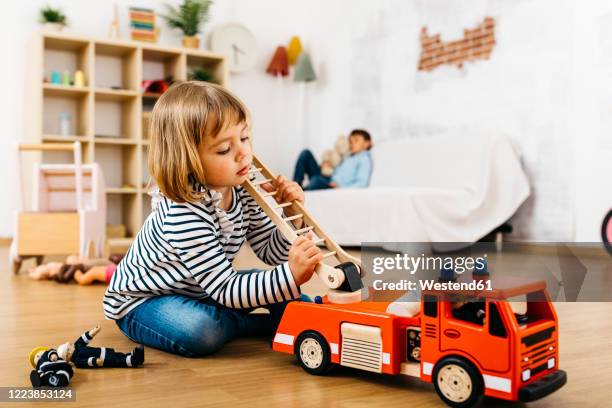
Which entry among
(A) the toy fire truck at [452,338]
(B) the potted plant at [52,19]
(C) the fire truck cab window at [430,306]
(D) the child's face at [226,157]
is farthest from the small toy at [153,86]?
(C) the fire truck cab window at [430,306]

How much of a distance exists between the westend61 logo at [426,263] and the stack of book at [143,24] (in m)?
3.81

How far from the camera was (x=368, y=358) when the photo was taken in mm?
965

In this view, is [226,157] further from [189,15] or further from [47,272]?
[189,15]

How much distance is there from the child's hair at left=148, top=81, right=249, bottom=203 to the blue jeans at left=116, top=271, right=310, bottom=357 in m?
0.20

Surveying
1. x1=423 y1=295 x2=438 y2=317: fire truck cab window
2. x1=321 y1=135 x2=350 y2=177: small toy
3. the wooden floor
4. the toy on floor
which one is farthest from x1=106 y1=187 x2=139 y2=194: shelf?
x1=423 y1=295 x2=438 y2=317: fire truck cab window

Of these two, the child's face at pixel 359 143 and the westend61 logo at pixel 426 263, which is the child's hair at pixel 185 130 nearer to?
the westend61 logo at pixel 426 263

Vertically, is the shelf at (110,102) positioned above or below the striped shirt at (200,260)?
above

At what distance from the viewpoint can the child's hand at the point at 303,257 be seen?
1047 mm

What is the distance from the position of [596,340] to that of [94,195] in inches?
82.9

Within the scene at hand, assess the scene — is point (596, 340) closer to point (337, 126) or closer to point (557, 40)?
point (557, 40)

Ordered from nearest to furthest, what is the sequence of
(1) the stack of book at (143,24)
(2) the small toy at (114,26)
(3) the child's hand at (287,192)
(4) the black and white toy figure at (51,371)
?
1. (4) the black and white toy figure at (51,371)
2. (3) the child's hand at (287,192)
3. (2) the small toy at (114,26)
4. (1) the stack of book at (143,24)

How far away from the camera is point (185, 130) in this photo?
1130 millimetres

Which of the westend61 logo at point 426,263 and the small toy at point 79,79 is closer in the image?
the westend61 logo at point 426,263

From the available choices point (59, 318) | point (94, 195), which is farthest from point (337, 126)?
point (59, 318)
